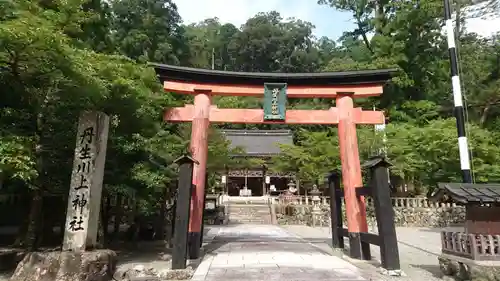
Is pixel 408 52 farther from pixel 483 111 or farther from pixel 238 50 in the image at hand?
pixel 238 50

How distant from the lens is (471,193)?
20.3 feet

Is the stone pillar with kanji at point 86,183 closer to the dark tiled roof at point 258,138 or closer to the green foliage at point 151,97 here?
the green foliage at point 151,97

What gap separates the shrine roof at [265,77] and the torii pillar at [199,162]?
0.57 metres

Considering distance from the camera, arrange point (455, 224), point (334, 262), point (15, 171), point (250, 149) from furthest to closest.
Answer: point (250, 149)
point (455, 224)
point (334, 262)
point (15, 171)

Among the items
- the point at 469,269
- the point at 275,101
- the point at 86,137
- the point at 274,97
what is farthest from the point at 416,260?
the point at 86,137

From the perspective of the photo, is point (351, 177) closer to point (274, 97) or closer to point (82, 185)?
point (274, 97)

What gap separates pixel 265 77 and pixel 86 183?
5584 millimetres

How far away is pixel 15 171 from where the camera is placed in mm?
5797

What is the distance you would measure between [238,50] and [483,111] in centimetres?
4760

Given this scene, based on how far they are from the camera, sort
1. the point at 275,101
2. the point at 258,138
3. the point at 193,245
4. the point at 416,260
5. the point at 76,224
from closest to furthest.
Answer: the point at 76,224
the point at 193,245
the point at 416,260
the point at 275,101
the point at 258,138

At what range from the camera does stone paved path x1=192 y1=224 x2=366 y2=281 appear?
6.53 m

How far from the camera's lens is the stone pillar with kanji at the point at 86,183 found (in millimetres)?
6641

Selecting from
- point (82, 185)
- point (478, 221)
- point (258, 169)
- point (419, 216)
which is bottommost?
point (419, 216)

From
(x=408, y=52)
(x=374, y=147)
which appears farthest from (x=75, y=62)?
(x=408, y=52)
